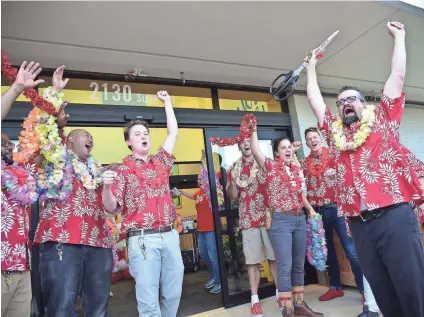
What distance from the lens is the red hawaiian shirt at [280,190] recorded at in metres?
2.81

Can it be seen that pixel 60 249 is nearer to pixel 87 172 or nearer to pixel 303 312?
pixel 87 172

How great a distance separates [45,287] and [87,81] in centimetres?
203

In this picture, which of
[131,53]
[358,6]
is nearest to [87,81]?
[131,53]

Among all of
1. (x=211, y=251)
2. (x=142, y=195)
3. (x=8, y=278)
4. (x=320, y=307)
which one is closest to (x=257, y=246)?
(x=320, y=307)

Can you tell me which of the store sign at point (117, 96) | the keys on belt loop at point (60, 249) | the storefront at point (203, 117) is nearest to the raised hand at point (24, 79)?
the keys on belt loop at point (60, 249)

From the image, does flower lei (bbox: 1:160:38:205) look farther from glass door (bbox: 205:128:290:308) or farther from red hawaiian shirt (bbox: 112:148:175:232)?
glass door (bbox: 205:128:290:308)

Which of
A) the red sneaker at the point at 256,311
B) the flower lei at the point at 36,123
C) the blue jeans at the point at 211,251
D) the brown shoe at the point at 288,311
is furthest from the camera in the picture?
the blue jeans at the point at 211,251

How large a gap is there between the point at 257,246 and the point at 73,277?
5.80 ft

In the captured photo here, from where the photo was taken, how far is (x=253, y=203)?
3166mm

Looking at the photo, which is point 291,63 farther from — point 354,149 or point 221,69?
point 354,149

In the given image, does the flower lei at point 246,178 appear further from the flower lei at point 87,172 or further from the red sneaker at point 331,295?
the flower lei at point 87,172

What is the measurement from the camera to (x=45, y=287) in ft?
5.97

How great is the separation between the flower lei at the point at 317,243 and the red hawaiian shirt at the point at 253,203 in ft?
1.67

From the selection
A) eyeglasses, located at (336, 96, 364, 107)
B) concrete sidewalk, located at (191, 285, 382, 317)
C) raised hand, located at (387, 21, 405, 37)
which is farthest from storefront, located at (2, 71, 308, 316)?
raised hand, located at (387, 21, 405, 37)
